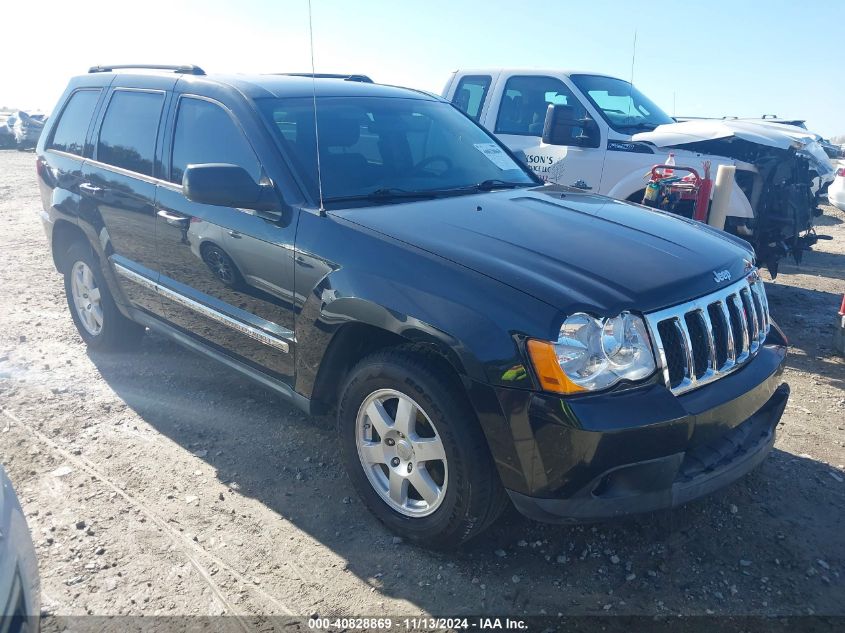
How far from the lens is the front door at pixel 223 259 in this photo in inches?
130

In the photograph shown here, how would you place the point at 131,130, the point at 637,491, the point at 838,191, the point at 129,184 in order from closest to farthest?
the point at 637,491 → the point at 129,184 → the point at 131,130 → the point at 838,191

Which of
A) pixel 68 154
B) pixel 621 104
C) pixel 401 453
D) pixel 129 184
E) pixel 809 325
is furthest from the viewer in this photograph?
pixel 621 104

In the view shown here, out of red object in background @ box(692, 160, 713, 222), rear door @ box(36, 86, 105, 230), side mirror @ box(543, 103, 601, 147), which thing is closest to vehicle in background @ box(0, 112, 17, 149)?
rear door @ box(36, 86, 105, 230)

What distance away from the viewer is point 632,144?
684 cm

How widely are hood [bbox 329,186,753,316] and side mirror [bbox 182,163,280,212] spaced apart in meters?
0.41

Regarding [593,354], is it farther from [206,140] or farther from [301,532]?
[206,140]

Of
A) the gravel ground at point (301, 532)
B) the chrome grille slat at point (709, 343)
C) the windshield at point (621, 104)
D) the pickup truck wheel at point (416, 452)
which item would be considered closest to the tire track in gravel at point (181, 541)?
the gravel ground at point (301, 532)

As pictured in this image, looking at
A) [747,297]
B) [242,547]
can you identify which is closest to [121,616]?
[242,547]

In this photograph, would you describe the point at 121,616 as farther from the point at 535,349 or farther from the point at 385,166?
the point at 385,166

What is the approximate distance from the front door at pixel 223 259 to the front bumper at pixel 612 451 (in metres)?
1.31

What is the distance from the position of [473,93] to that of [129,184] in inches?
182

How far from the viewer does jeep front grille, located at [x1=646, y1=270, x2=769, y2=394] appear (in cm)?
254

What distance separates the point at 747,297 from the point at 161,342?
4.26 meters

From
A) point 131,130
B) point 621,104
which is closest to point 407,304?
point 131,130
